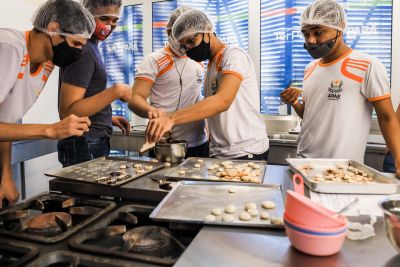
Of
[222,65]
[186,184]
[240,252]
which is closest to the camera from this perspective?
[240,252]

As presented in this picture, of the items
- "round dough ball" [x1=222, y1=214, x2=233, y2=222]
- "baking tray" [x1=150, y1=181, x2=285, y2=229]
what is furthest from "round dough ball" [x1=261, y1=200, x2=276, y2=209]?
"round dough ball" [x1=222, y1=214, x2=233, y2=222]

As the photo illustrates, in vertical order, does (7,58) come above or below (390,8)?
below

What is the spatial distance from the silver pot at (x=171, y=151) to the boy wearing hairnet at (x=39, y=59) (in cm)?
40

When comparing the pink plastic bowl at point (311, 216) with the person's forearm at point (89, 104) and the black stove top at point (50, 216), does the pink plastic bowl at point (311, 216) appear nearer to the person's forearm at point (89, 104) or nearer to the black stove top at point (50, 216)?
the black stove top at point (50, 216)

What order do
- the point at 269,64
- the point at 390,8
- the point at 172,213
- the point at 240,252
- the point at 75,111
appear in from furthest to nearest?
the point at 269,64 → the point at 390,8 → the point at 75,111 → the point at 172,213 → the point at 240,252

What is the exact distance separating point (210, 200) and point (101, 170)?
62cm

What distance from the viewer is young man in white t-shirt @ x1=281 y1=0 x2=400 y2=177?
5.25 ft

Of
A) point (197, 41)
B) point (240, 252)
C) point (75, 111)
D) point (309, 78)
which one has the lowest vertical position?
point (240, 252)

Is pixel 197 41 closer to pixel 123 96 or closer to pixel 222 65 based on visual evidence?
pixel 222 65

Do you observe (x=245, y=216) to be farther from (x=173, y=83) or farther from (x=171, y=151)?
(x=173, y=83)

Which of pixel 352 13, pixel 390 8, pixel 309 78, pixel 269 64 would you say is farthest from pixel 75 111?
pixel 390 8

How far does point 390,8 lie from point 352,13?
272 mm

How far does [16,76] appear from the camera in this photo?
1.29m

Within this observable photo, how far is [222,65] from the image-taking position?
1.79 metres
